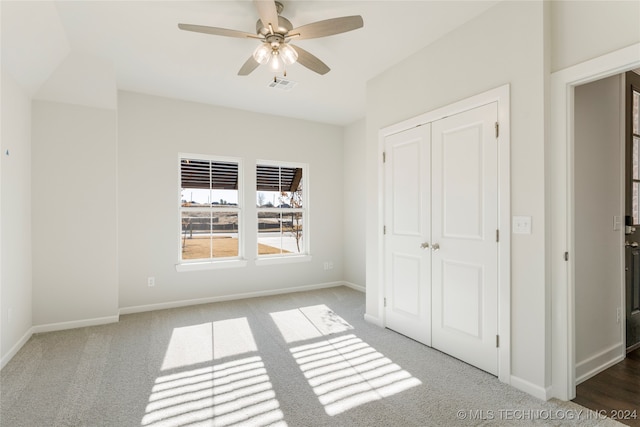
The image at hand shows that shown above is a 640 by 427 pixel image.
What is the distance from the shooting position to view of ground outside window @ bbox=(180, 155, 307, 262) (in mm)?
4664

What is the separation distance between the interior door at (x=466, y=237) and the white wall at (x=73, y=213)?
361 centimetres

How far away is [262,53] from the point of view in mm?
2527

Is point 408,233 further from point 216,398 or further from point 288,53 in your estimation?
point 216,398

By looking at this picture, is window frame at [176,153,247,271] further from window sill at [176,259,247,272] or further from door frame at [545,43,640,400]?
door frame at [545,43,640,400]

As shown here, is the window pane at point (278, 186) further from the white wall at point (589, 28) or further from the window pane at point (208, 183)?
the white wall at point (589, 28)

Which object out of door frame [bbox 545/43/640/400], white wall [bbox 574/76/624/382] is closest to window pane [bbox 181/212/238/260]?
door frame [bbox 545/43/640/400]

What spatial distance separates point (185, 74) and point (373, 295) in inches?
131

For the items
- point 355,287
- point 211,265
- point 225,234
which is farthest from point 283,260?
point 355,287

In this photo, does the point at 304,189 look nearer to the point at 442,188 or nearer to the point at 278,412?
the point at 442,188

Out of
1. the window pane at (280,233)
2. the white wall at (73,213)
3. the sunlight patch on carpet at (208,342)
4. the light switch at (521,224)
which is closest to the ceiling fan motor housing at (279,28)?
the light switch at (521,224)

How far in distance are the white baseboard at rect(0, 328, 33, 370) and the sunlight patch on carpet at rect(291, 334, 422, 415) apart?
7.94 feet

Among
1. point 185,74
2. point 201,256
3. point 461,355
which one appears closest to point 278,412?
point 461,355

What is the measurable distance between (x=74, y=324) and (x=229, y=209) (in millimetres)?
2289

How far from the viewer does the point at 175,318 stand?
156 inches
